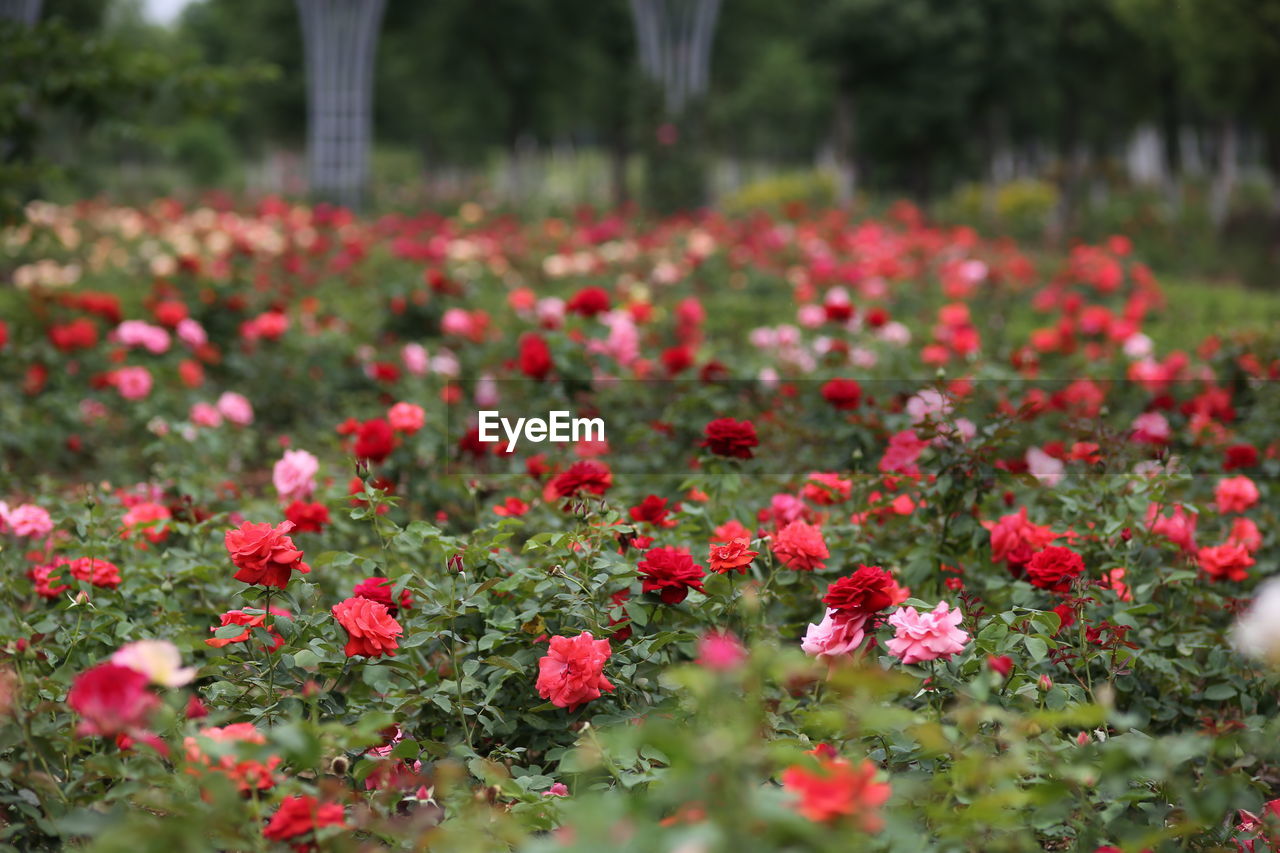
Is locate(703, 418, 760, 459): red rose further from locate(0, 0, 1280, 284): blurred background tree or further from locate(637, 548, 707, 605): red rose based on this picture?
locate(0, 0, 1280, 284): blurred background tree

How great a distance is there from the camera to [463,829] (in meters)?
1.54

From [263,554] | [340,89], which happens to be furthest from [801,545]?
[340,89]

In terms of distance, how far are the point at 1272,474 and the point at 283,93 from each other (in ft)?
79.0

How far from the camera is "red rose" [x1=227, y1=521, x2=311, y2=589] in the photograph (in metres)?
1.82

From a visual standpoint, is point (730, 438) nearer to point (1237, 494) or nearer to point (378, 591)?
point (378, 591)

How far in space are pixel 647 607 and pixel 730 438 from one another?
0.49 meters

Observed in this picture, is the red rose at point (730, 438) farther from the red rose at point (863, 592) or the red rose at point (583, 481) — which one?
the red rose at point (863, 592)

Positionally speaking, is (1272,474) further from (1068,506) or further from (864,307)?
(864,307)

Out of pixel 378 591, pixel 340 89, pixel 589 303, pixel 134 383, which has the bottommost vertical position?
pixel 134 383

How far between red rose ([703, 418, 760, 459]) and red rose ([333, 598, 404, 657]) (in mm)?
853

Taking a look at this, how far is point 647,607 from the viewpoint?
7.00 ft

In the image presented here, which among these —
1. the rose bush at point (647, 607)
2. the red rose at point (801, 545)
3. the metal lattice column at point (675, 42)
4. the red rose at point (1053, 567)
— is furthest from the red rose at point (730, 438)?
the metal lattice column at point (675, 42)

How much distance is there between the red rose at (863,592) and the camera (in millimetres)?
1793

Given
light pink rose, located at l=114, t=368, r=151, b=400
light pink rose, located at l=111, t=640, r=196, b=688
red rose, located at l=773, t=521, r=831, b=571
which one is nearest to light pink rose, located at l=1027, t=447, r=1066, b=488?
red rose, located at l=773, t=521, r=831, b=571
